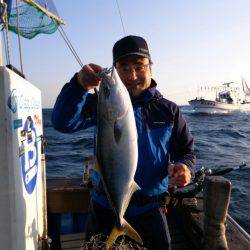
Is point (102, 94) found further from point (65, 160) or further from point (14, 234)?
point (65, 160)

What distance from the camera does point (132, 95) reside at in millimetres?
3016

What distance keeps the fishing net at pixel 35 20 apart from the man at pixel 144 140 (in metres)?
2.54

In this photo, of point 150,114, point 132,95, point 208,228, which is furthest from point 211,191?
point 132,95

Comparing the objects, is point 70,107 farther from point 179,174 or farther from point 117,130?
point 179,174

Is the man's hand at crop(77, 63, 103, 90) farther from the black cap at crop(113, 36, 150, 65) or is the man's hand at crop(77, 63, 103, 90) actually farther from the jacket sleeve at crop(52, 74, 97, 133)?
the black cap at crop(113, 36, 150, 65)

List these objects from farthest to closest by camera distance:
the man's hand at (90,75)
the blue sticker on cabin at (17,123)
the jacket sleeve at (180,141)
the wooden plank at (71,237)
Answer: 1. the wooden plank at (71,237)
2. the jacket sleeve at (180,141)
3. the man's hand at (90,75)
4. the blue sticker on cabin at (17,123)

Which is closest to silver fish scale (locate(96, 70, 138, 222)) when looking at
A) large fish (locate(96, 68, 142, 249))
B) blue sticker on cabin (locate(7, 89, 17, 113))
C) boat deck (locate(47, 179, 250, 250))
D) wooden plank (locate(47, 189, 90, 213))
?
large fish (locate(96, 68, 142, 249))

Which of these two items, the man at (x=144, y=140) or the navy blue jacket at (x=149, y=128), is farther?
the man at (x=144, y=140)

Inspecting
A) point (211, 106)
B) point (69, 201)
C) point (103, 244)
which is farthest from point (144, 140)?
point (211, 106)

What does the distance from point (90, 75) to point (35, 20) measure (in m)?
3.41

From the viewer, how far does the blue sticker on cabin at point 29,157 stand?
8.79 feet

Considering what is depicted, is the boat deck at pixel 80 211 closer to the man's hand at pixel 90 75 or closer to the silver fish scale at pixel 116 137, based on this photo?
the silver fish scale at pixel 116 137

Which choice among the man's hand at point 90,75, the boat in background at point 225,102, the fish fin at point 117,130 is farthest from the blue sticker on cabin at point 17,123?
the boat in background at point 225,102

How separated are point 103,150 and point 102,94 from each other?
44cm
